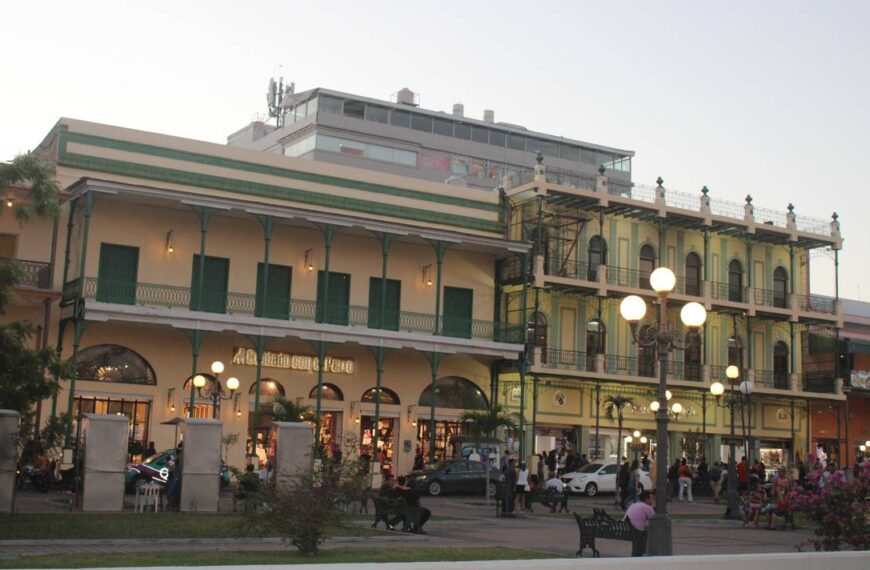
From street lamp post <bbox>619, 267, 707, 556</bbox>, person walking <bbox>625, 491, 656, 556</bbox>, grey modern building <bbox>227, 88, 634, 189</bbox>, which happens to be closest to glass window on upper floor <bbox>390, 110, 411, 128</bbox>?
grey modern building <bbox>227, 88, 634, 189</bbox>

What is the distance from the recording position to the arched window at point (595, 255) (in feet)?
147

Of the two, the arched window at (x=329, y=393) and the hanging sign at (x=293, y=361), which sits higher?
the hanging sign at (x=293, y=361)

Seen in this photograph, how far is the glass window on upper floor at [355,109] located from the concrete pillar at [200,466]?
147 feet

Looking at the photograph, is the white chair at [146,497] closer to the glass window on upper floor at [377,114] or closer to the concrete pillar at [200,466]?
the concrete pillar at [200,466]

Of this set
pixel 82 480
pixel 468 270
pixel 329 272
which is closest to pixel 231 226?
pixel 329 272

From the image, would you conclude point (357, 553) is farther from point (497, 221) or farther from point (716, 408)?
point (716, 408)

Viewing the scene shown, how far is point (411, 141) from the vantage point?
67.3 meters

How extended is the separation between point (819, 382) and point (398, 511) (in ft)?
106

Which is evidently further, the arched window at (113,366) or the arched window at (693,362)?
the arched window at (693,362)

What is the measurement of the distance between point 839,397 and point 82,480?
3497cm

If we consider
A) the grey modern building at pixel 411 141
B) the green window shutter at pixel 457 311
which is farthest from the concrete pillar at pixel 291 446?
the grey modern building at pixel 411 141

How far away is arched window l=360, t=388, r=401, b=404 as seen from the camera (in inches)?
1581

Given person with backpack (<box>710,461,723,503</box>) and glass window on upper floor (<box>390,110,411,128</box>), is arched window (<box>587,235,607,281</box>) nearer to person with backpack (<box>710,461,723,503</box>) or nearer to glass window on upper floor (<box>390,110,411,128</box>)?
person with backpack (<box>710,461,723,503</box>)

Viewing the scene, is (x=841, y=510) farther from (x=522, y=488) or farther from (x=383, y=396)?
(x=383, y=396)
